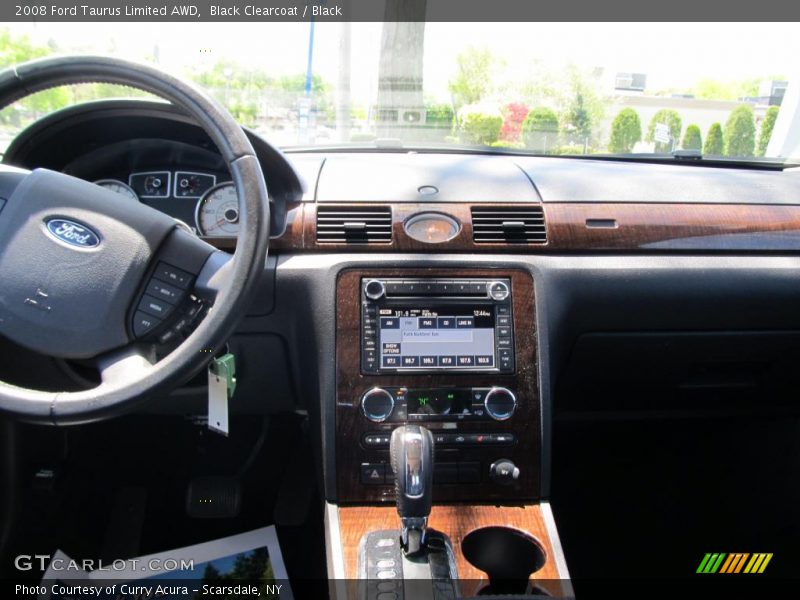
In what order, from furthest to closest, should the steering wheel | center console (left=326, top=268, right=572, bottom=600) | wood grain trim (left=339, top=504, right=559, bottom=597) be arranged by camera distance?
center console (left=326, top=268, right=572, bottom=600) → wood grain trim (left=339, top=504, right=559, bottom=597) → the steering wheel

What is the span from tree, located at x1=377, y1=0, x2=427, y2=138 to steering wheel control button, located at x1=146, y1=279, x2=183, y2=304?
117 cm

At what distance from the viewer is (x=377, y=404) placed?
1539 millimetres

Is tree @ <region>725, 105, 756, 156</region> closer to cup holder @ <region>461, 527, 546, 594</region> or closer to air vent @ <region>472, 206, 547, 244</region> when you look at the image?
air vent @ <region>472, 206, 547, 244</region>

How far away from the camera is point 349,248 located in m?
1.63

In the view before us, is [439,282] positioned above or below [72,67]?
below

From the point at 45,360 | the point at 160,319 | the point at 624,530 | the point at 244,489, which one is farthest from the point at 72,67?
the point at 624,530

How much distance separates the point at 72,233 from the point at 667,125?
2.19 m

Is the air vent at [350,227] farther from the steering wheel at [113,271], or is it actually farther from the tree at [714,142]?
the tree at [714,142]

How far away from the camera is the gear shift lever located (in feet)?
4.21

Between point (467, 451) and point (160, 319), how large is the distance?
2.46 ft

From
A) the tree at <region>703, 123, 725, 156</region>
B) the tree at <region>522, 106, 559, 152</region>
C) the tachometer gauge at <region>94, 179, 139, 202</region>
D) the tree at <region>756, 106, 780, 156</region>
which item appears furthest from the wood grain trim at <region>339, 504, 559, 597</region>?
the tree at <region>756, 106, 780, 156</region>

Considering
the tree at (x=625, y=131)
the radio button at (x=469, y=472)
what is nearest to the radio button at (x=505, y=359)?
the radio button at (x=469, y=472)

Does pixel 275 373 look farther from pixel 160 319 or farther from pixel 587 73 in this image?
pixel 587 73

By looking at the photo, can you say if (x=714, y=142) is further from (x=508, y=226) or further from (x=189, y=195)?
(x=189, y=195)
